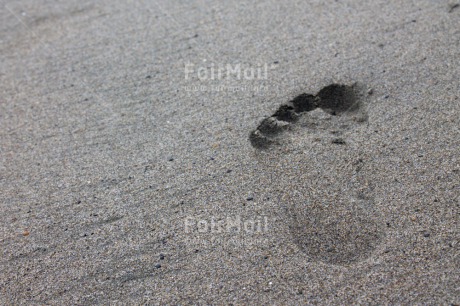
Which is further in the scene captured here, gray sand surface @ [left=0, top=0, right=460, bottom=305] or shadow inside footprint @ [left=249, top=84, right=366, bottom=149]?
shadow inside footprint @ [left=249, top=84, right=366, bottom=149]

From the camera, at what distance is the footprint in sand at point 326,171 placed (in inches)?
89.2

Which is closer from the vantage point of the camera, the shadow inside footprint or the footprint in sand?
the footprint in sand

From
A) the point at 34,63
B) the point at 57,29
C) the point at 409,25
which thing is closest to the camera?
the point at 409,25

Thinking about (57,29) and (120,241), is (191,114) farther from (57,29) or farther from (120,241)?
(57,29)

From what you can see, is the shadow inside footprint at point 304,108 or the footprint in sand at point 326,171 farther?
the shadow inside footprint at point 304,108

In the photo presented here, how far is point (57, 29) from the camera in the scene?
13.5ft

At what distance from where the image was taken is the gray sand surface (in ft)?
7.22

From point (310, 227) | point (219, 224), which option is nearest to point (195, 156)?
point (219, 224)

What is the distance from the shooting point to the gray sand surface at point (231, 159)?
2.20m

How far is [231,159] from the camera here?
109 inches

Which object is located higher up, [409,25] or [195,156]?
[409,25]

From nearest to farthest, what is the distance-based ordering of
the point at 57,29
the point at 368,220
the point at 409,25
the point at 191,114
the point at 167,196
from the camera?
the point at 368,220 < the point at 167,196 < the point at 191,114 < the point at 409,25 < the point at 57,29

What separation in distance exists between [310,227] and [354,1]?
2119 mm

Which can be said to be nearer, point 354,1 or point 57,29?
point 354,1
